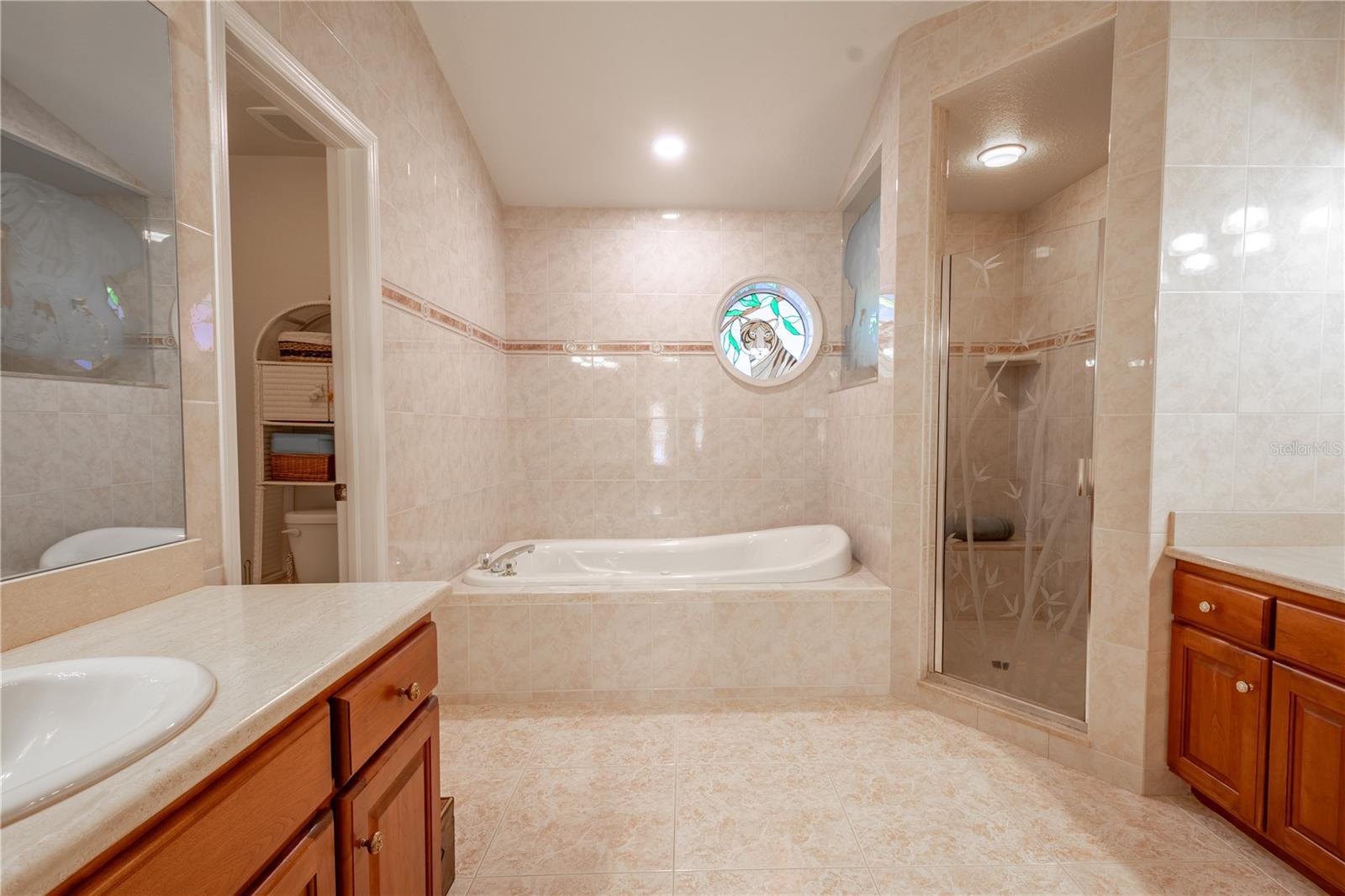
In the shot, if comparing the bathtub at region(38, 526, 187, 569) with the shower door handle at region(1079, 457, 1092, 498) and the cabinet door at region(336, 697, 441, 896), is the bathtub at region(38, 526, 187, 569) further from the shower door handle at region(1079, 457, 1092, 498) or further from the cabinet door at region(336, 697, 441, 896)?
the shower door handle at region(1079, 457, 1092, 498)

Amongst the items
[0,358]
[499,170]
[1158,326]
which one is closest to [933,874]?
[1158,326]

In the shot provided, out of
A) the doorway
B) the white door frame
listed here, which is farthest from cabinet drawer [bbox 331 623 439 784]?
the doorway

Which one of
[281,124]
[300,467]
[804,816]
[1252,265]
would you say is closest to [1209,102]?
[1252,265]

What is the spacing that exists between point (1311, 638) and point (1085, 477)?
0.70 metres

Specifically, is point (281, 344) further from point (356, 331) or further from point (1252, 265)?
point (1252, 265)

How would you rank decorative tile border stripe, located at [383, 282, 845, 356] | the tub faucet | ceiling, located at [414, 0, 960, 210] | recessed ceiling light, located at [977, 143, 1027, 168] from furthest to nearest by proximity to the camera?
decorative tile border stripe, located at [383, 282, 845, 356] → the tub faucet → recessed ceiling light, located at [977, 143, 1027, 168] → ceiling, located at [414, 0, 960, 210]

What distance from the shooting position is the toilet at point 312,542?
8.07ft

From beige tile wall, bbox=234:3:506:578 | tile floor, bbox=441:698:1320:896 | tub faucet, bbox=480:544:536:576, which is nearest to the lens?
tile floor, bbox=441:698:1320:896

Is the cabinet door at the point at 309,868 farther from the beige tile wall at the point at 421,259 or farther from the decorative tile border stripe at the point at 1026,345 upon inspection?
the decorative tile border stripe at the point at 1026,345

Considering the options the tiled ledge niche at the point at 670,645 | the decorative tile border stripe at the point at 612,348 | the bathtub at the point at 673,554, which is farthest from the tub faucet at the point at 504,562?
the decorative tile border stripe at the point at 612,348

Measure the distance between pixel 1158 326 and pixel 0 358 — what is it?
2.72 meters

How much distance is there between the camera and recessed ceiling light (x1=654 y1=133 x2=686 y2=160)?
2887 millimetres

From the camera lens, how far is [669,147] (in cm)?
297

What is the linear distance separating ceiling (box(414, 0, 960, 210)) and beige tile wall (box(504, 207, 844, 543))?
25cm
